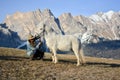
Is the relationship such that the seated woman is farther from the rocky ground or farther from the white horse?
the rocky ground

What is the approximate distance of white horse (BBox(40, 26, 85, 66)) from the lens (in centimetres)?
2422

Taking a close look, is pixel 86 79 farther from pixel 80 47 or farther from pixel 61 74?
pixel 80 47

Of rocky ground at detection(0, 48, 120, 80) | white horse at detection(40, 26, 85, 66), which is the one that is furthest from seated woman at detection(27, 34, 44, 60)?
rocky ground at detection(0, 48, 120, 80)

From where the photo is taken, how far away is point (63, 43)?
2428 centimetres

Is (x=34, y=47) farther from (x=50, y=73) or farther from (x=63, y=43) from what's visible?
(x=50, y=73)

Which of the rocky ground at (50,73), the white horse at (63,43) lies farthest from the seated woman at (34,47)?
the rocky ground at (50,73)

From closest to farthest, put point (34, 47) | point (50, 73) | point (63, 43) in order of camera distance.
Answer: point (50, 73), point (63, 43), point (34, 47)

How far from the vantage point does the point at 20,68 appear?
2088cm

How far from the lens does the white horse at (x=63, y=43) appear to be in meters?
24.2

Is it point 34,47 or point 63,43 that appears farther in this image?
point 34,47

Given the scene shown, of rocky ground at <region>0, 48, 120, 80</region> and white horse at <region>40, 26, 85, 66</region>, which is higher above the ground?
white horse at <region>40, 26, 85, 66</region>

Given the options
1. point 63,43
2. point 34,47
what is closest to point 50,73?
point 63,43

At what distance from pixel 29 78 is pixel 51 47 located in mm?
7336

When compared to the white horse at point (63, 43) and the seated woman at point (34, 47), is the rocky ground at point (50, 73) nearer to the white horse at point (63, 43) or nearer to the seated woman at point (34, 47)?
the white horse at point (63, 43)
